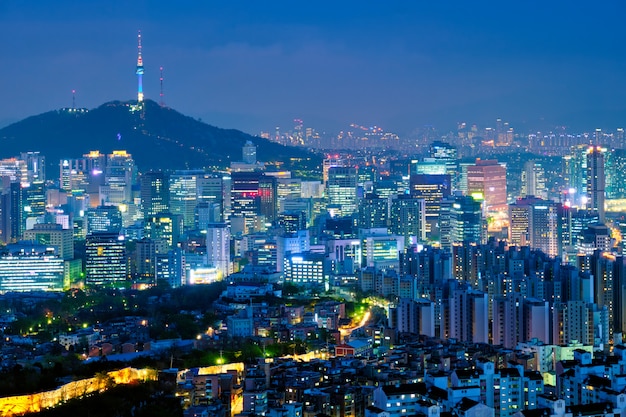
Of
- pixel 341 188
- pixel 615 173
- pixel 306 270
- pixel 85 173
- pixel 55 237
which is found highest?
pixel 85 173

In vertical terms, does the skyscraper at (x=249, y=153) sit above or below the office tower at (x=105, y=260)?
above

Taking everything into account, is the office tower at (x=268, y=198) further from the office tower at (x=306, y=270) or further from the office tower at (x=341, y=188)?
the office tower at (x=306, y=270)

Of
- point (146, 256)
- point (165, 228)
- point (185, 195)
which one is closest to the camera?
point (146, 256)

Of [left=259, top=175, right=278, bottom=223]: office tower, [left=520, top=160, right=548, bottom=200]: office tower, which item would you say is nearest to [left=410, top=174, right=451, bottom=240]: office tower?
[left=520, top=160, right=548, bottom=200]: office tower

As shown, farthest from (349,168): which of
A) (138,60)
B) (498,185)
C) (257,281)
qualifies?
(257,281)

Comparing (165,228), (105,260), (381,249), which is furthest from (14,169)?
(381,249)

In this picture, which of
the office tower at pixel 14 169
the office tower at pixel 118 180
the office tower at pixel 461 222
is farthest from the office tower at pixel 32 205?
the office tower at pixel 461 222

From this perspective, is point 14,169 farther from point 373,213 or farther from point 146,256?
point 146,256
